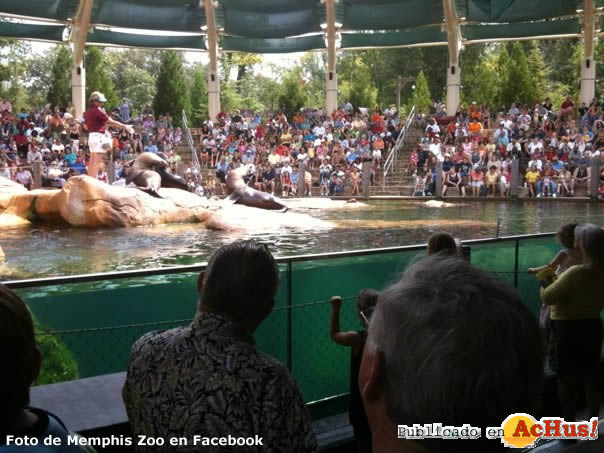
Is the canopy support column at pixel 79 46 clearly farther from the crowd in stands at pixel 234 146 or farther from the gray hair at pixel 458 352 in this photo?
the gray hair at pixel 458 352

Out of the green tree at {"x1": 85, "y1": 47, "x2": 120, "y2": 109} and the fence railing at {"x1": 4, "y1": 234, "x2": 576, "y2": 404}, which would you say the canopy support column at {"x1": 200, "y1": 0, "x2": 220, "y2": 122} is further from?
the fence railing at {"x1": 4, "y1": 234, "x2": 576, "y2": 404}

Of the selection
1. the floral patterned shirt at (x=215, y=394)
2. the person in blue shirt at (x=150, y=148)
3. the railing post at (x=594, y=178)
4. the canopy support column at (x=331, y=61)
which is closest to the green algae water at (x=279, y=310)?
the floral patterned shirt at (x=215, y=394)

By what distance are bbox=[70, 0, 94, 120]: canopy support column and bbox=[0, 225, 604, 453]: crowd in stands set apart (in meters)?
23.9

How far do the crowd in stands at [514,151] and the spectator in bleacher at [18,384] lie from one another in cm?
1809

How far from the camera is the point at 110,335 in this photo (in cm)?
360

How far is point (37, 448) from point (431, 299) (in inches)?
30.1

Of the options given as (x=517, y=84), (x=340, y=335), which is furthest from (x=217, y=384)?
(x=517, y=84)

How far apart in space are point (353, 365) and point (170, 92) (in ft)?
106

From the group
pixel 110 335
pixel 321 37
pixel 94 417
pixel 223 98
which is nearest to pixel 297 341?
pixel 110 335

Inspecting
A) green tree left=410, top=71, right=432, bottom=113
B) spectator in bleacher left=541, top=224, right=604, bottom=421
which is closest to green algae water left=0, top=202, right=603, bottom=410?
spectator in bleacher left=541, top=224, right=604, bottom=421

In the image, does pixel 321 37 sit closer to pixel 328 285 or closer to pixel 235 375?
pixel 328 285

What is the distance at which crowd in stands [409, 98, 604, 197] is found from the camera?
18.4m

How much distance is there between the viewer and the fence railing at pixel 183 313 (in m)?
3.62

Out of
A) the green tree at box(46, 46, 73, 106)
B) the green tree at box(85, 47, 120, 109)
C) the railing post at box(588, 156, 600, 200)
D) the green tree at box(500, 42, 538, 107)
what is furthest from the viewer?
the green tree at box(85, 47, 120, 109)
